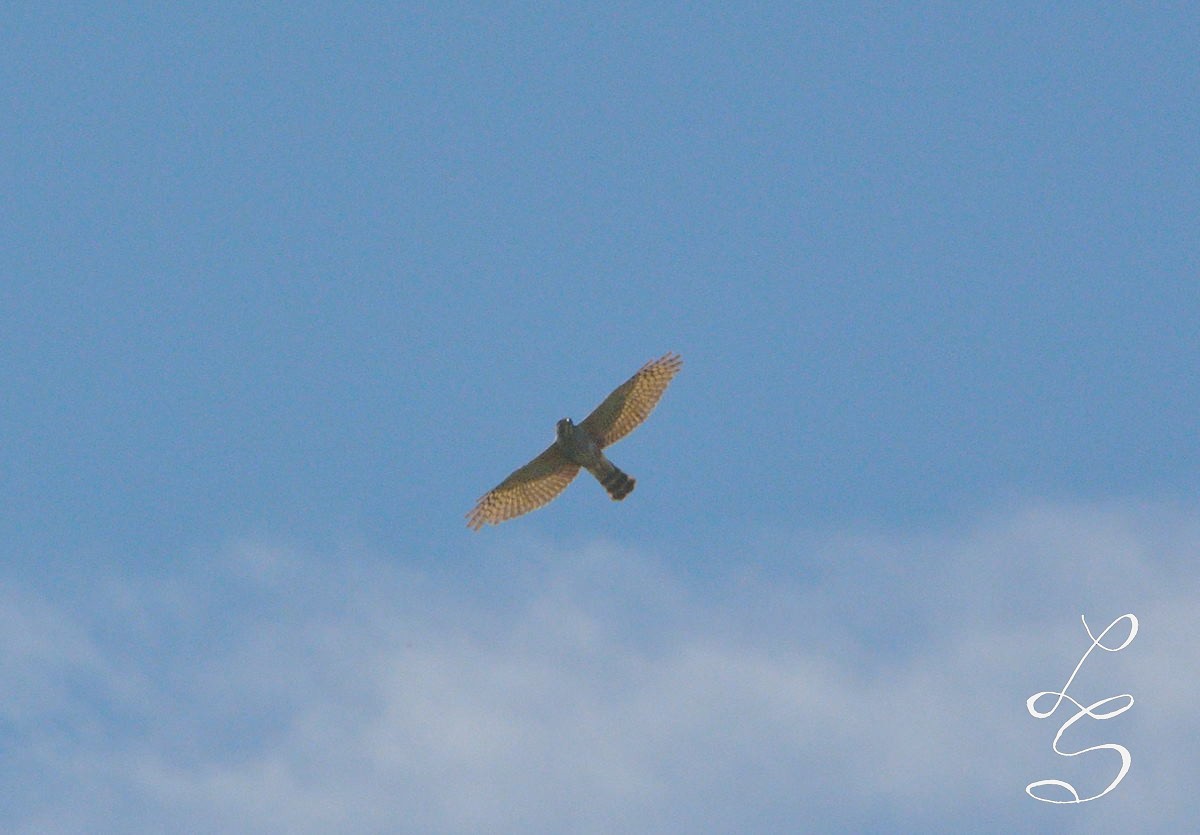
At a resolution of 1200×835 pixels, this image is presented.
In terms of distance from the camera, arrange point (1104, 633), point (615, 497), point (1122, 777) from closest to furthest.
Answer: point (1122, 777) → point (1104, 633) → point (615, 497)

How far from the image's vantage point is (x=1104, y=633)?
2380 centimetres

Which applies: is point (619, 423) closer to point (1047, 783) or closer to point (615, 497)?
point (615, 497)

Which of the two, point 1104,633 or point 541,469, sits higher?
point 541,469

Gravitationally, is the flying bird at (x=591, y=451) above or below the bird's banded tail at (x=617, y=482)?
above

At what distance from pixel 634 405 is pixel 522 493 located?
2.51 m

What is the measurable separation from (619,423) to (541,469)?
1.55 meters

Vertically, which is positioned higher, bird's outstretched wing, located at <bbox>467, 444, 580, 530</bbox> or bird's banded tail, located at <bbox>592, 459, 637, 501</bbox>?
bird's outstretched wing, located at <bbox>467, 444, 580, 530</bbox>

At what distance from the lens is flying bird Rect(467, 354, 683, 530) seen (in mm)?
28125

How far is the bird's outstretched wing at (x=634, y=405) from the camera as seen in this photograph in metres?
28.2

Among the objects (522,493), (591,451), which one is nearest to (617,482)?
(591,451)

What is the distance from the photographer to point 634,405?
28.4 metres

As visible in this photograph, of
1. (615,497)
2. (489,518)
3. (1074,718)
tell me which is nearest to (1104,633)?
Answer: (1074,718)

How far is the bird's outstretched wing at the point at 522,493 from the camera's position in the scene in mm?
28828

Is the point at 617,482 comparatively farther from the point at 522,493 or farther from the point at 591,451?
the point at 522,493
